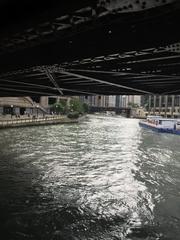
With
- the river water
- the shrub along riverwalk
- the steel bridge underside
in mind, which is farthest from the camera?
the shrub along riverwalk

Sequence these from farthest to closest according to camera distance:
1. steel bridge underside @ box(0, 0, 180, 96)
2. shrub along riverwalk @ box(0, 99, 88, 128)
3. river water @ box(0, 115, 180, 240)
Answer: shrub along riverwalk @ box(0, 99, 88, 128)
river water @ box(0, 115, 180, 240)
steel bridge underside @ box(0, 0, 180, 96)

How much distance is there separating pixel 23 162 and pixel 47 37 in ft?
50.7

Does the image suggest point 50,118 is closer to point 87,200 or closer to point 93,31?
point 87,200

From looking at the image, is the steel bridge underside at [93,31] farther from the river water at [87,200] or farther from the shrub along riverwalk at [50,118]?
the shrub along riverwalk at [50,118]

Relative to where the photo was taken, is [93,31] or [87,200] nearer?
[93,31]

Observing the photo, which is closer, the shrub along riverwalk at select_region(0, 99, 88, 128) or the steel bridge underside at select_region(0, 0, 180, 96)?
the steel bridge underside at select_region(0, 0, 180, 96)

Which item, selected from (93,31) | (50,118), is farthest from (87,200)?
(50,118)

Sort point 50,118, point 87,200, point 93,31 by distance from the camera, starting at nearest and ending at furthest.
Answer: point 93,31
point 87,200
point 50,118

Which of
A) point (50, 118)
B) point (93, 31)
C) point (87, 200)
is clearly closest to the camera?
point (93, 31)

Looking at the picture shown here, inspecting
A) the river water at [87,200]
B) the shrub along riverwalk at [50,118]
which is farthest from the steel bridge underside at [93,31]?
the shrub along riverwalk at [50,118]

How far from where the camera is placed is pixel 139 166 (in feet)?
75.0

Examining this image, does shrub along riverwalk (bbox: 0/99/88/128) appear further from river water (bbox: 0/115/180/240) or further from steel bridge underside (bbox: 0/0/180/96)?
steel bridge underside (bbox: 0/0/180/96)

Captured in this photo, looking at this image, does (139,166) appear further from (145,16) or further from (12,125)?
(12,125)

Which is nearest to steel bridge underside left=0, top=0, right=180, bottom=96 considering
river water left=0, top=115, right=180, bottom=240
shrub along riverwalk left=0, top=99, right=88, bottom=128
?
river water left=0, top=115, right=180, bottom=240
